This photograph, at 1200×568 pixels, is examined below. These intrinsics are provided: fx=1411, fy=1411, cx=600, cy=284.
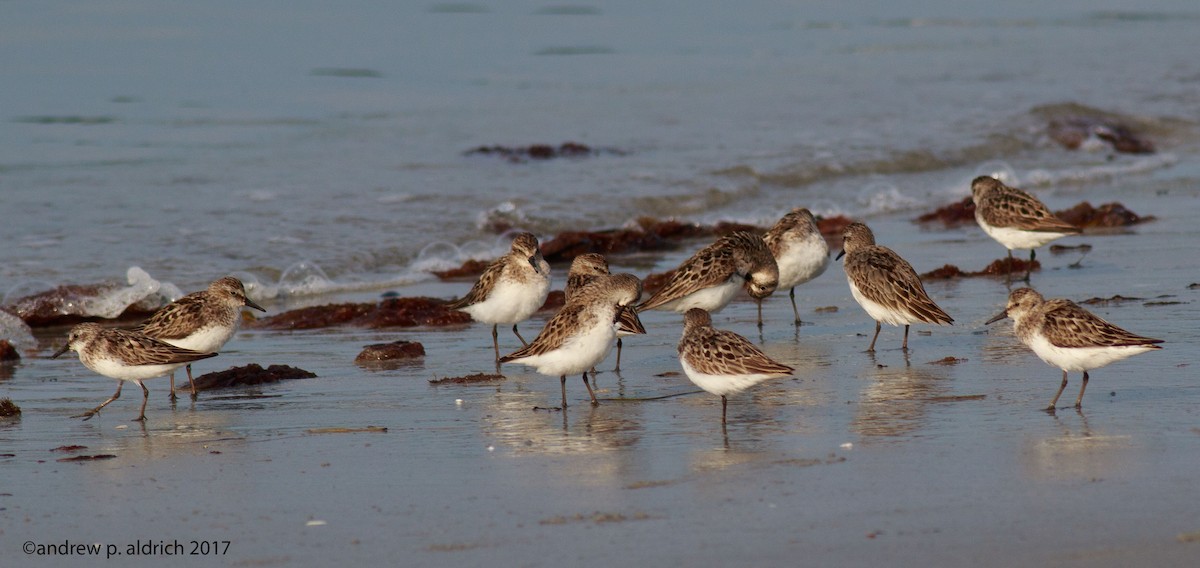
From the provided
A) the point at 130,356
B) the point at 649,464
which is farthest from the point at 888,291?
the point at 130,356

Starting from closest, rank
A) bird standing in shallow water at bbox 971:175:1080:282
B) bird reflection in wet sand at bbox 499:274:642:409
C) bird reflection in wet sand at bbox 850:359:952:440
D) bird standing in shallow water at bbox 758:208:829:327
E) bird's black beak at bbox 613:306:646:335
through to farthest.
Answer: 1. bird reflection in wet sand at bbox 850:359:952:440
2. bird reflection in wet sand at bbox 499:274:642:409
3. bird's black beak at bbox 613:306:646:335
4. bird standing in shallow water at bbox 758:208:829:327
5. bird standing in shallow water at bbox 971:175:1080:282

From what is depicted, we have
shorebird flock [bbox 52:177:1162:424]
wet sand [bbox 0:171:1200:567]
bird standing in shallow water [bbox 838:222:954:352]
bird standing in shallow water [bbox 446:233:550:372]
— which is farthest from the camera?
bird standing in shallow water [bbox 446:233:550:372]

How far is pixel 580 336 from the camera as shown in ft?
25.7

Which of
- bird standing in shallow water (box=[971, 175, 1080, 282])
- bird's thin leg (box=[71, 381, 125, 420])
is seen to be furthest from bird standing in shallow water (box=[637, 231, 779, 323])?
bird's thin leg (box=[71, 381, 125, 420])

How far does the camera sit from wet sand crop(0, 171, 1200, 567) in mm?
5289

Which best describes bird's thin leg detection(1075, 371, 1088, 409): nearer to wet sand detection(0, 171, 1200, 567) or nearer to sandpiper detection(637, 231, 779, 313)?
wet sand detection(0, 171, 1200, 567)

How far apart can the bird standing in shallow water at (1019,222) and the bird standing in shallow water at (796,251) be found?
73.8 inches

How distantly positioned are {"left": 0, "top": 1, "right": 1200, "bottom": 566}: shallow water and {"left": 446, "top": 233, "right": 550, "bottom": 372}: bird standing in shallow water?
0.36m

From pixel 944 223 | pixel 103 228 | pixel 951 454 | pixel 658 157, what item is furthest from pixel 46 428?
pixel 658 157

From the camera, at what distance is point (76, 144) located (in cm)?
2219

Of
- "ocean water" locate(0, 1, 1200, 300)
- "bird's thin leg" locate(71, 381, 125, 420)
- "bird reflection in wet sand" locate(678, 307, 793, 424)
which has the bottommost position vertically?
"bird's thin leg" locate(71, 381, 125, 420)

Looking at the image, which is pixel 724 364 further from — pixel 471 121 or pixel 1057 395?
pixel 471 121

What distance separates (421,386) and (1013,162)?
50.4ft

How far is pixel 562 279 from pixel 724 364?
6.79 m
